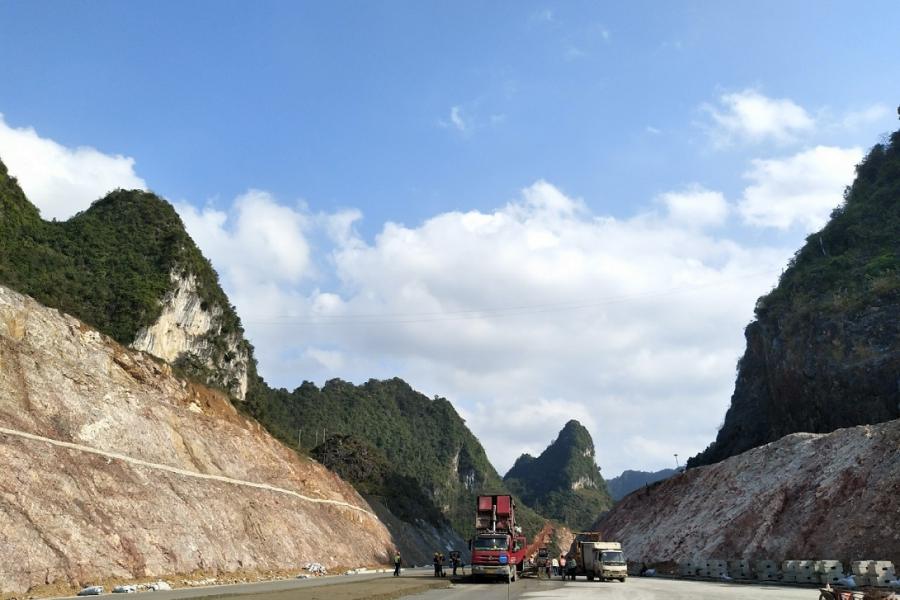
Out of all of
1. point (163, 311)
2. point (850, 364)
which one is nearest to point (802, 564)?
point (850, 364)

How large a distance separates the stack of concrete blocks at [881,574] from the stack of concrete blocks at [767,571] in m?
6.49

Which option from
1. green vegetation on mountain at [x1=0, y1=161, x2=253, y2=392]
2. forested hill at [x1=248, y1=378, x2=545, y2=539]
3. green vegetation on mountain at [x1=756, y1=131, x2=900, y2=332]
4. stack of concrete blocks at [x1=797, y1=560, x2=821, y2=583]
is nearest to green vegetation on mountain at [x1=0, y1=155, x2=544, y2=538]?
green vegetation on mountain at [x1=0, y1=161, x2=253, y2=392]

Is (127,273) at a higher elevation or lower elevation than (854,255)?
lower

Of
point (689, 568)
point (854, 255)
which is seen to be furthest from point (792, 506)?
point (854, 255)

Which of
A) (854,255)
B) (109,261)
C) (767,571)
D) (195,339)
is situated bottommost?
(767,571)

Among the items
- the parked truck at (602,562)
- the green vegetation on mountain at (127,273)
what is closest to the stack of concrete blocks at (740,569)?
the parked truck at (602,562)

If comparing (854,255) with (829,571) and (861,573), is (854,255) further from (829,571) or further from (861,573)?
(861,573)

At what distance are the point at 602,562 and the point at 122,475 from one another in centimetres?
2653

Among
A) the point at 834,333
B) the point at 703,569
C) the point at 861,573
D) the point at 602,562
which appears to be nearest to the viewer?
the point at 861,573

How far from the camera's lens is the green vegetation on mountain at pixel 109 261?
56.4 m

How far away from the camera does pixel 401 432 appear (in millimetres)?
181875

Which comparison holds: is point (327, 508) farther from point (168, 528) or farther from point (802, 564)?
point (802, 564)

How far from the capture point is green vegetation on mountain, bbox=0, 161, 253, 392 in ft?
185

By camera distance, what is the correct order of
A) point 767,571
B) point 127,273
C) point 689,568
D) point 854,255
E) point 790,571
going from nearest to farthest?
point 790,571
point 767,571
point 689,568
point 127,273
point 854,255
